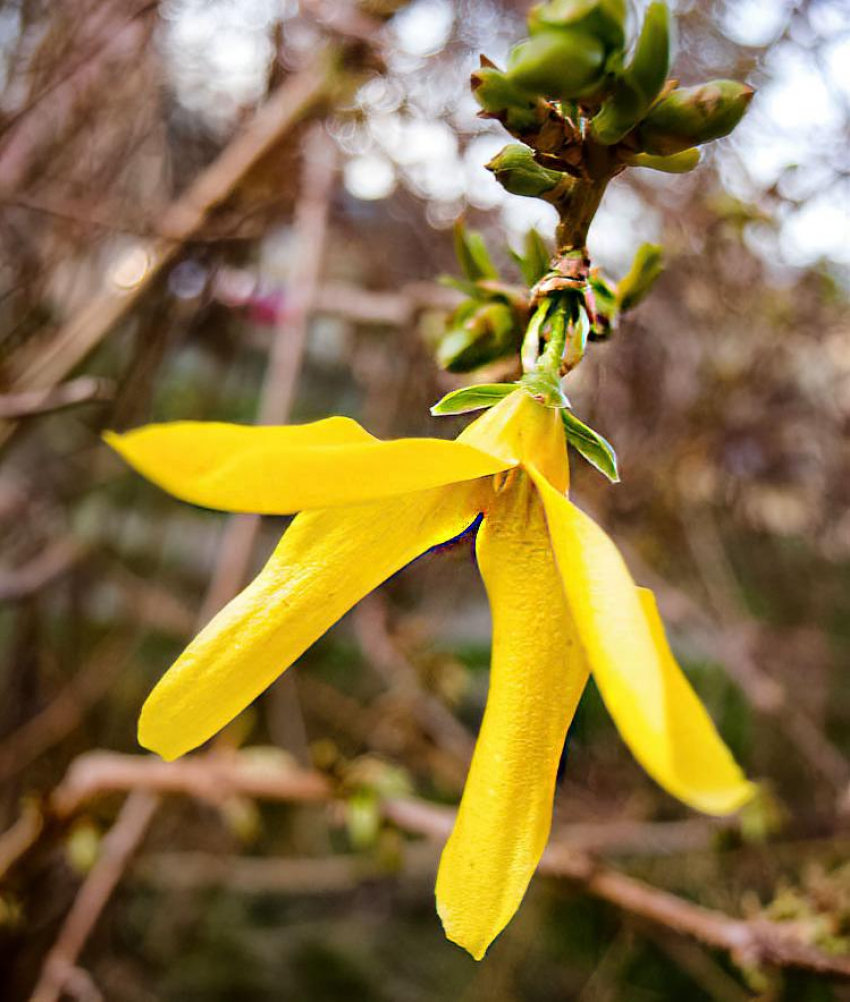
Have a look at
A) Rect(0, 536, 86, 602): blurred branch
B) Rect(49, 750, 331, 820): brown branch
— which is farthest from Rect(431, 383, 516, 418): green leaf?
Rect(0, 536, 86, 602): blurred branch

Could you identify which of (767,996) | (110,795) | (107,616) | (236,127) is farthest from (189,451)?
(107,616)

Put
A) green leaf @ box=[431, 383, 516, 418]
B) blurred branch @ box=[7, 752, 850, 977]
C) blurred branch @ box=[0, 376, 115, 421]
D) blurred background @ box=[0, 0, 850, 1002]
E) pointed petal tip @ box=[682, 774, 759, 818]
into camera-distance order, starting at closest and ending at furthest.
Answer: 1. pointed petal tip @ box=[682, 774, 759, 818]
2. green leaf @ box=[431, 383, 516, 418]
3. blurred branch @ box=[7, 752, 850, 977]
4. blurred branch @ box=[0, 376, 115, 421]
5. blurred background @ box=[0, 0, 850, 1002]

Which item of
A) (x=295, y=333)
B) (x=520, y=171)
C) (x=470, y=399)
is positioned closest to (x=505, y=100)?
(x=520, y=171)

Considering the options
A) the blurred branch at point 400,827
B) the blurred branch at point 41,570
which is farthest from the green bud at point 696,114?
the blurred branch at point 41,570

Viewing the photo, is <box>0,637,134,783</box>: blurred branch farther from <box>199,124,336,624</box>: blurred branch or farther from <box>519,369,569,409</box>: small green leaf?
<box>519,369,569,409</box>: small green leaf

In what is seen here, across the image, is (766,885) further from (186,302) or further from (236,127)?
(236,127)

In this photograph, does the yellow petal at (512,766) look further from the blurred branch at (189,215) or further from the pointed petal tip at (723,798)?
the blurred branch at (189,215)

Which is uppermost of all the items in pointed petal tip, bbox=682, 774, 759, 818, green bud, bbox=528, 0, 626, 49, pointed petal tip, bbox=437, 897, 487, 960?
green bud, bbox=528, 0, 626, 49
